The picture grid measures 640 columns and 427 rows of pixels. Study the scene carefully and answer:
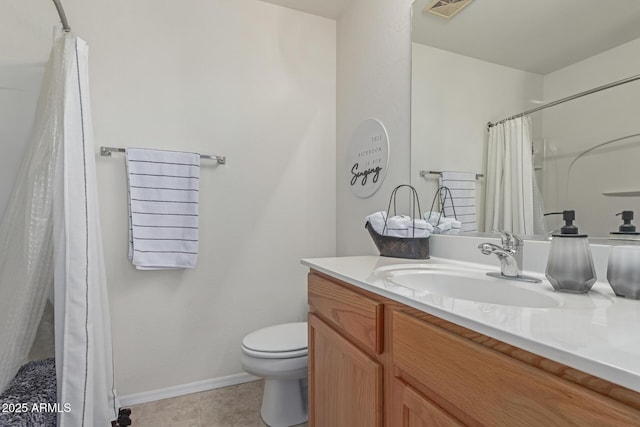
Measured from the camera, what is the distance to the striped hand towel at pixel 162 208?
1681mm

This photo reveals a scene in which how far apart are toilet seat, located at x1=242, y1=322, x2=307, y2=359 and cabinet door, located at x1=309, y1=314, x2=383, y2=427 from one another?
241mm

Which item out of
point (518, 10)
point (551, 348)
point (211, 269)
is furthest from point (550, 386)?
point (211, 269)

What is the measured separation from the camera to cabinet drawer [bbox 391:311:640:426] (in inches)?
15.4

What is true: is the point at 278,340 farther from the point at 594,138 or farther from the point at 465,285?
the point at 594,138

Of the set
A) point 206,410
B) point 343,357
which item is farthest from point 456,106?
point 206,410

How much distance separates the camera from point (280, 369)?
144cm

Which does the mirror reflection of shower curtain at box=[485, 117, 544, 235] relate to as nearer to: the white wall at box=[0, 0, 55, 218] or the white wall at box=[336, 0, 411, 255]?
the white wall at box=[336, 0, 411, 255]

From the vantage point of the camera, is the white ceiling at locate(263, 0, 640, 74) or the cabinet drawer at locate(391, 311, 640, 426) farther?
the white ceiling at locate(263, 0, 640, 74)

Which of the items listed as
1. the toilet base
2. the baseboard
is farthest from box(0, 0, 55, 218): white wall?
the toilet base

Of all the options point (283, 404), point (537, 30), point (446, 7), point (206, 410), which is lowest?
point (206, 410)

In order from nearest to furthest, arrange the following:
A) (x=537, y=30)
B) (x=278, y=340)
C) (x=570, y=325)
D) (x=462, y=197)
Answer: (x=570, y=325)
(x=537, y=30)
(x=462, y=197)
(x=278, y=340)

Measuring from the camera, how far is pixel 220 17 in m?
1.92

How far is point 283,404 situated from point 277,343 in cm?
31

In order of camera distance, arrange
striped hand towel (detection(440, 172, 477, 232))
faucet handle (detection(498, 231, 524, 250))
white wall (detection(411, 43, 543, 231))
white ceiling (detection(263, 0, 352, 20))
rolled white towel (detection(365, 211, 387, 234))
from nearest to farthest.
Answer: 1. faucet handle (detection(498, 231, 524, 250))
2. white wall (detection(411, 43, 543, 231))
3. striped hand towel (detection(440, 172, 477, 232))
4. rolled white towel (detection(365, 211, 387, 234))
5. white ceiling (detection(263, 0, 352, 20))
